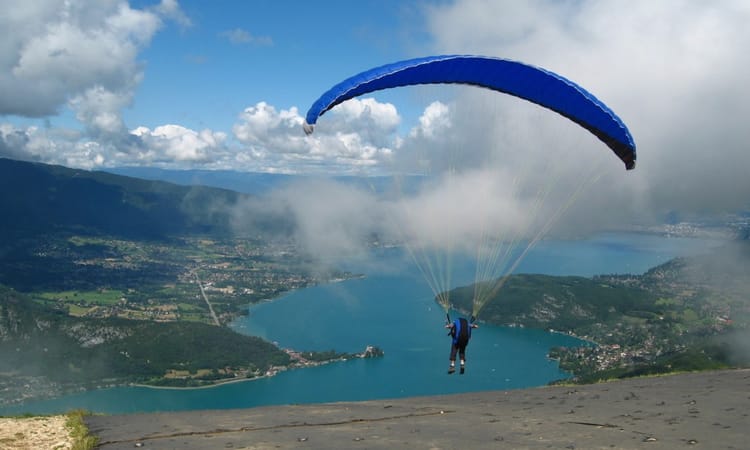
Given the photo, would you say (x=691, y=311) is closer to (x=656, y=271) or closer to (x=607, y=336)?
(x=607, y=336)

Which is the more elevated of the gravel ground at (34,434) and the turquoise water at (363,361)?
the gravel ground at (34,434)

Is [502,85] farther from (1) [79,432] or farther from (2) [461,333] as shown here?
(1) [79,432]

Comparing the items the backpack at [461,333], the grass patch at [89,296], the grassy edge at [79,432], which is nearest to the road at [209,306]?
the grass patch at [89,296]

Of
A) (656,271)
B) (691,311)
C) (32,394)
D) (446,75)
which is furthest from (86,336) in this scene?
(656,271)

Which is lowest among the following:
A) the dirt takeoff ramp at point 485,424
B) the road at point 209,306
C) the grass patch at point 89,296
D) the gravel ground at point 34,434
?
the grass patch at point 89,296

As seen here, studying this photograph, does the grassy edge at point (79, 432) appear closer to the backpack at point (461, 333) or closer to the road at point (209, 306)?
the backpack at point (461, 333)

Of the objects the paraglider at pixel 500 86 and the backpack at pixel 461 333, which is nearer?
the paraglider at pixel 500 86
